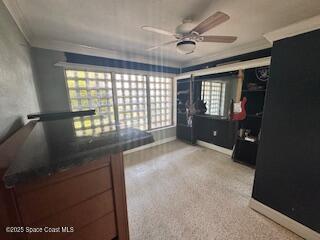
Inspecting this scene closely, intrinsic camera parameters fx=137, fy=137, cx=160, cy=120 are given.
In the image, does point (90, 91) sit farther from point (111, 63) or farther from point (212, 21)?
point (212, 21)

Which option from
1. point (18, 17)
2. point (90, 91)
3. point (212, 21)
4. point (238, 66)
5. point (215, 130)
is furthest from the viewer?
point (215, 130)

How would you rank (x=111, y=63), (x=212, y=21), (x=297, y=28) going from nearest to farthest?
(x=297, y=28) → (x=212, y=21) → (x=111, y=63)

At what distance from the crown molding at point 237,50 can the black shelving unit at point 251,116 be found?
1.40 feet

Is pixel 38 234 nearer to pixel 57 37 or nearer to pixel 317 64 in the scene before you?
pixel 317 64

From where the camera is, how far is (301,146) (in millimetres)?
1259

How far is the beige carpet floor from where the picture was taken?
1397 mm

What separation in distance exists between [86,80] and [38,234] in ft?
8.75

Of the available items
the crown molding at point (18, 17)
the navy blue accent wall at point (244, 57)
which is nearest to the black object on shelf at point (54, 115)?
the crown molding at point (18, 17)

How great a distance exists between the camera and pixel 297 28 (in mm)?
1157

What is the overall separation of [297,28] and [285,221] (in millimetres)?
1845

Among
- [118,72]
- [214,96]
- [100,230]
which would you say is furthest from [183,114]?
[100,230]

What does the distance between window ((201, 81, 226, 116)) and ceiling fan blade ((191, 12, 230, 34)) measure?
1.84m

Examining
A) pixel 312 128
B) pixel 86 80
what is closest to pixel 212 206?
pixel 312 128

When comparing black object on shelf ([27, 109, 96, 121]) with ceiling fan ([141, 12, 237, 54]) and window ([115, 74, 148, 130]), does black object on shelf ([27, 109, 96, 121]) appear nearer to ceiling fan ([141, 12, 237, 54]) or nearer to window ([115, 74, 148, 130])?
window ([115, 74, 148, 130])
